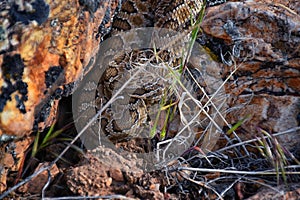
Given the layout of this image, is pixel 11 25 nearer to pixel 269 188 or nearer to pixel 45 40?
pixel 45 40

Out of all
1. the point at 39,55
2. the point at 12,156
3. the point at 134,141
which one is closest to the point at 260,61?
the point at 134,141

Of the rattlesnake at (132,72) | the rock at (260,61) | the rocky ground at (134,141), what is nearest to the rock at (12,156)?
the rocky ground at (134,141)

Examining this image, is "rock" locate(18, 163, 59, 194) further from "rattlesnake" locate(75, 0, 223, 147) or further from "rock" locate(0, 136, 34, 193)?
"rattlesnake" locate(75, 0, 223, 147)

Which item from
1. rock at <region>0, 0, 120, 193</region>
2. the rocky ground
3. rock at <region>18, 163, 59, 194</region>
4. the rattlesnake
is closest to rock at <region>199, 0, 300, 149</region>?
the rocky ground

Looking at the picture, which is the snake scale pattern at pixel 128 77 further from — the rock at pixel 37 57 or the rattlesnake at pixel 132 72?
the rock at pixel 37 57

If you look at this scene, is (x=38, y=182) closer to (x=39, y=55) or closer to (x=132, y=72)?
(x=39, y=55)

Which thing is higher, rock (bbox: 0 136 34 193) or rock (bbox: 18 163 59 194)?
rock (bbox: 0 136 34 193)

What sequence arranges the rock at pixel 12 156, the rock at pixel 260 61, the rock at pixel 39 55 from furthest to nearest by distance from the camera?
the rock at pixel 260 61, the rock at pixel 12 156, the rock at pixel 39 55

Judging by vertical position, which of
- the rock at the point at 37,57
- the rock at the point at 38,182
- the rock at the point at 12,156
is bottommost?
the rock at the point at 38,182
